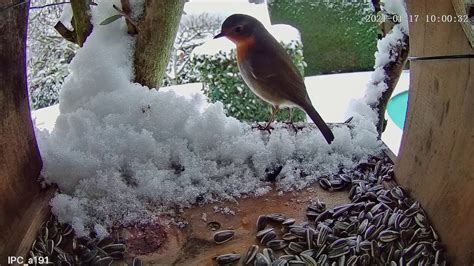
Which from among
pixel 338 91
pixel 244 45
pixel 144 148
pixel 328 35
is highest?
pixel 244 45

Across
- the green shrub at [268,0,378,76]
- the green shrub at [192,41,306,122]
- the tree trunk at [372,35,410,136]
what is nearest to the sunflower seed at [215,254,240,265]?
the tree trunk at [372,35,410,136]

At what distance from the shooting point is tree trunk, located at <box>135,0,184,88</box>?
0.90 metres

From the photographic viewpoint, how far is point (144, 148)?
80 centimetres

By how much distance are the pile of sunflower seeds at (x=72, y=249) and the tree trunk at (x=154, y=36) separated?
339 mm

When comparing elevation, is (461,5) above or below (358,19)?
above

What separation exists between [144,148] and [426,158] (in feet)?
1.38

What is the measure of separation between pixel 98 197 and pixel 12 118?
0.16 metres

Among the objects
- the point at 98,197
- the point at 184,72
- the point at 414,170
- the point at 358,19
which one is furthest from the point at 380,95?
the point at 358,19

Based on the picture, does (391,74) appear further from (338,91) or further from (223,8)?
(338,91)

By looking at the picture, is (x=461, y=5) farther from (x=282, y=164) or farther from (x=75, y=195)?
(x=75, y=195)

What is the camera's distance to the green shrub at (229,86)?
1912mm

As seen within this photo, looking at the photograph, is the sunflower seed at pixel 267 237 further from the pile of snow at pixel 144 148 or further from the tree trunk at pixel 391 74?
the tree trunk at pixel 391 74

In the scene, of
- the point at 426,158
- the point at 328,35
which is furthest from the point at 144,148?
the point at 328,35

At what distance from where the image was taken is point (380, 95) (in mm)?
1004
